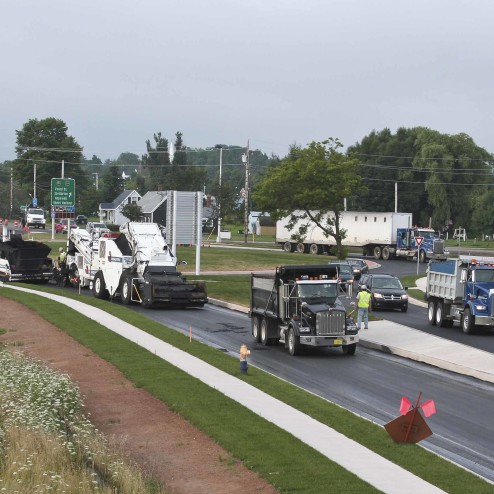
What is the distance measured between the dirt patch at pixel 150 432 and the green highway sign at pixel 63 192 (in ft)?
138

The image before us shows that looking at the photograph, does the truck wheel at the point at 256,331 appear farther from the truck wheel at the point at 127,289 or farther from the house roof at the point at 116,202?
the house roof at the point at 116,202

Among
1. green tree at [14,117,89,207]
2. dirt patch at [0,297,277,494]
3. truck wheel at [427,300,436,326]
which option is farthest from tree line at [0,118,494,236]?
dirt patch at [0,297,277,494]

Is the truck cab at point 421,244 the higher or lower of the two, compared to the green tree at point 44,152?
lower

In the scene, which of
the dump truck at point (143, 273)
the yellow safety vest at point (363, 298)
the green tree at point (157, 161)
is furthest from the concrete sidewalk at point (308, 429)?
the green tree at point (157, 161)

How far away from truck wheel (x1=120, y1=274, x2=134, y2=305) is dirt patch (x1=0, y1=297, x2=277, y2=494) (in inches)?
563

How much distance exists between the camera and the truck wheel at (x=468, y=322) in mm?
35094

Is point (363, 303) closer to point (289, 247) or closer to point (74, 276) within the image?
point (74, 276)

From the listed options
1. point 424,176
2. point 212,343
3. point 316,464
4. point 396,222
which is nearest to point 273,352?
point 212,343

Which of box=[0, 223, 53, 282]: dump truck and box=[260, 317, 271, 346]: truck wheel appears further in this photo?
box=[0, 223, 53, 282]: dump truck

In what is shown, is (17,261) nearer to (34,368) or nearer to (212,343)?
(212,343)

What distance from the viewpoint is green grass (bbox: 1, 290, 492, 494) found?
14.0m

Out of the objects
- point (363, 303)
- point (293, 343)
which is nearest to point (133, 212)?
point (363, 303)

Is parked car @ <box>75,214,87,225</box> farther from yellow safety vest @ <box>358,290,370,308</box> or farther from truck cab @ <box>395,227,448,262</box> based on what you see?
yellow safety vest @ <box>358,290,370,308</box>

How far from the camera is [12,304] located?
39562 millimetres
